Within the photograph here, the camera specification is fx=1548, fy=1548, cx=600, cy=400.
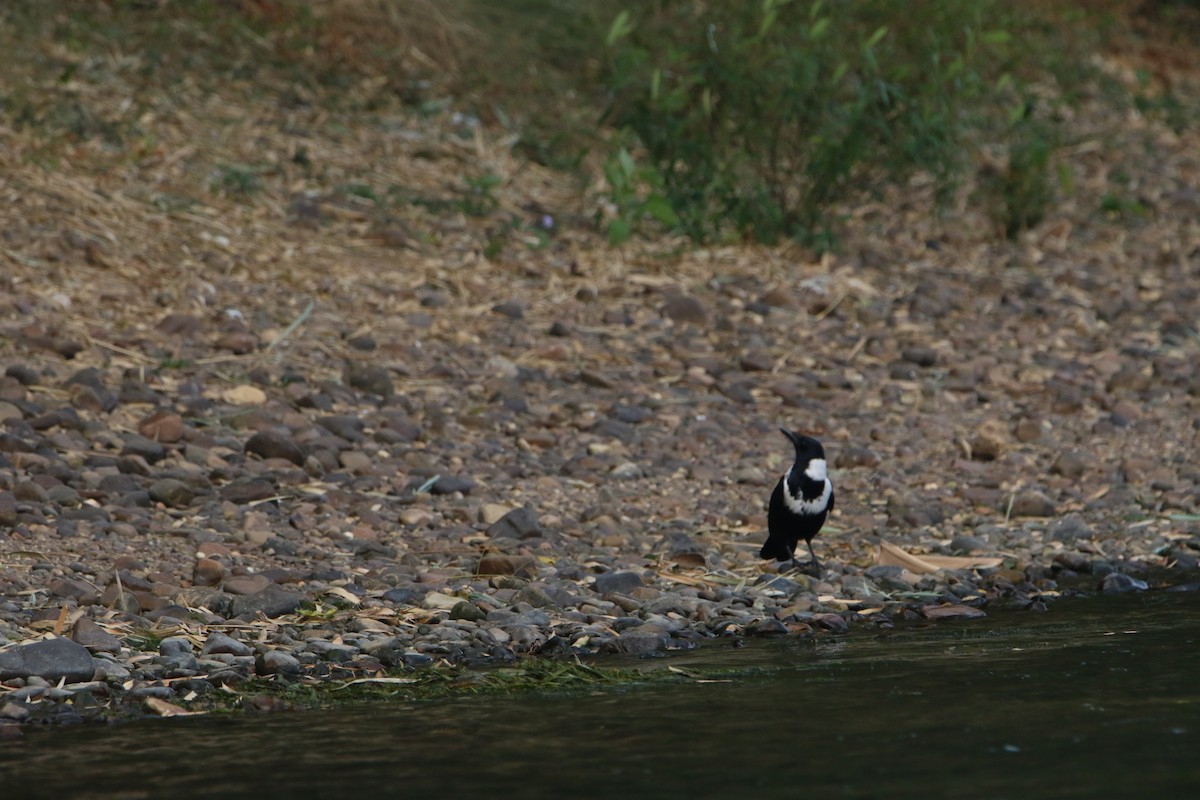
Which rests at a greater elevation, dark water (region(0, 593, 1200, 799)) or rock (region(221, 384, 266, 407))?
rock (region(221, 384, 266, 407))

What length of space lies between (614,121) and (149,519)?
5417 mm

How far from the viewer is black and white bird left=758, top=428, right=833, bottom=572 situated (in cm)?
532

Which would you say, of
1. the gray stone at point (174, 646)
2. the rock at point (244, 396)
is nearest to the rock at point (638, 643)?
the gray stone at point (174, 646)

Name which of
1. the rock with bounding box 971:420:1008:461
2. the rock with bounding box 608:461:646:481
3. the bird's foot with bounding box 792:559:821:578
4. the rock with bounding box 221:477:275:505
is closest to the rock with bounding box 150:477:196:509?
the rock with bounding box 221:477:275:505

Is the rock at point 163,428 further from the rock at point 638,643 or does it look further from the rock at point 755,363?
the rock at point 755,363

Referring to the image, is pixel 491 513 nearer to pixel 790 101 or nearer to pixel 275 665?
pixel 275 665

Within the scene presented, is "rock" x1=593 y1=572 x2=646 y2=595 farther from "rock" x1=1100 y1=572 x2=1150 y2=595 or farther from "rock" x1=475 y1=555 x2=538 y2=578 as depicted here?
"rock" x1=1100 y1=572 x2=1150 y2=595

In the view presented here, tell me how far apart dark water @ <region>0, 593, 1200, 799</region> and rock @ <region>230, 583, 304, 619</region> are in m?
0.85

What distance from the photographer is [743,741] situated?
338cm

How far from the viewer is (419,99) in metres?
10.3

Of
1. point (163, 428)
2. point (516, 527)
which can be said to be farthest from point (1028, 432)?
point (163, 428)

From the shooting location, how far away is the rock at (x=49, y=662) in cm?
389

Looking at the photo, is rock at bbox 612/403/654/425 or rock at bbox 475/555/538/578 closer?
rock at bbox 475/555/538/578

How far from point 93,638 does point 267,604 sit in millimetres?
577
